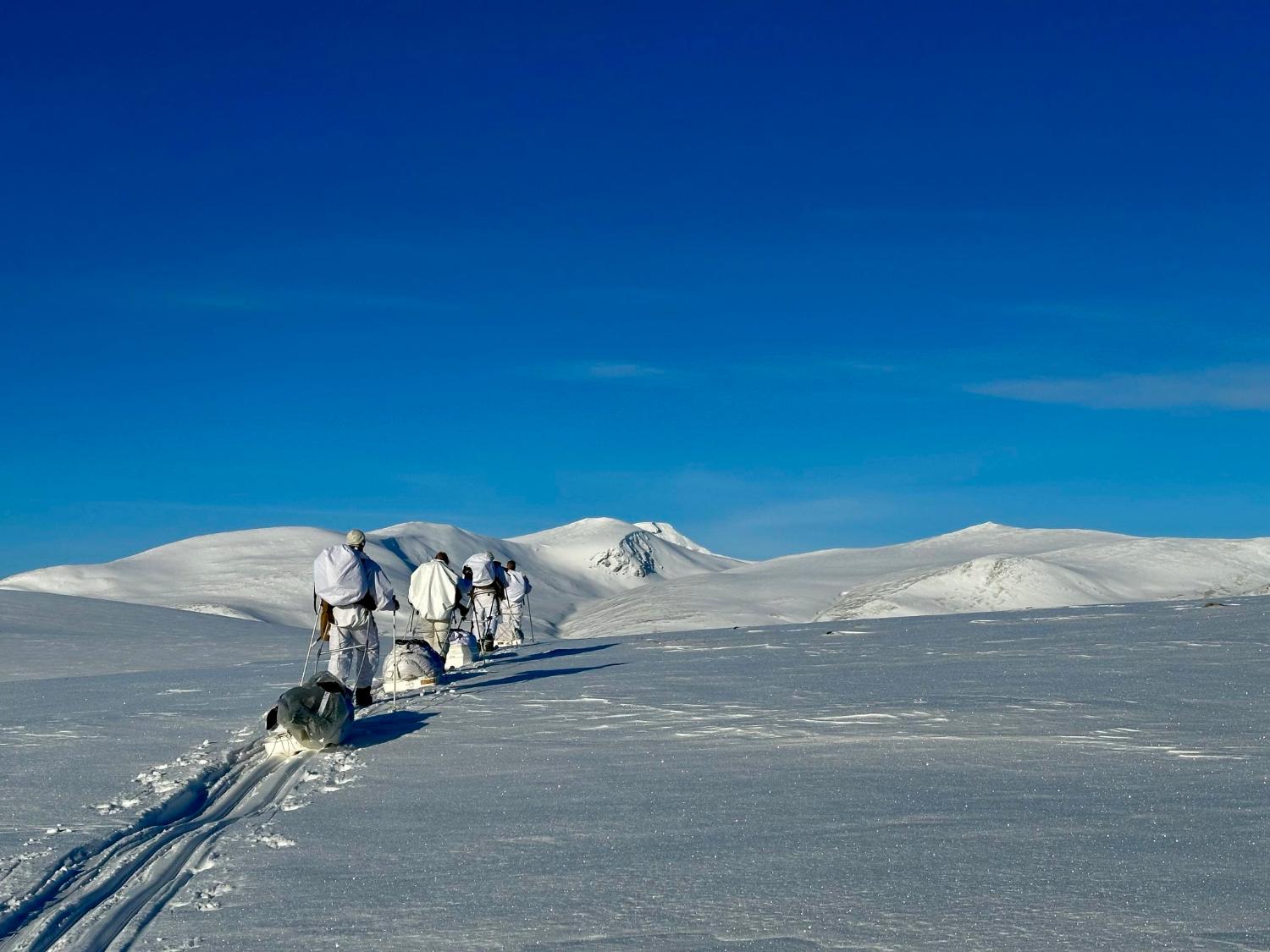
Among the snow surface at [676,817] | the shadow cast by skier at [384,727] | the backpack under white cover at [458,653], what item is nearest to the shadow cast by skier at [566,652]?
the backpack under white cover at [458,653]

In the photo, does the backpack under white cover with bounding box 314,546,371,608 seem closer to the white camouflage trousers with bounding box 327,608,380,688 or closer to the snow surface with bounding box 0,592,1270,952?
the white camouflage trousers with bounding box 327,608,380,688

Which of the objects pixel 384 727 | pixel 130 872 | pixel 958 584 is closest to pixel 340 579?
pixel 384 727

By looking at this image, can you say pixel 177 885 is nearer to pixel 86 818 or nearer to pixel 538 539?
pixel 86 818

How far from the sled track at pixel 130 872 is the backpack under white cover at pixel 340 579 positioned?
3837 millimetres

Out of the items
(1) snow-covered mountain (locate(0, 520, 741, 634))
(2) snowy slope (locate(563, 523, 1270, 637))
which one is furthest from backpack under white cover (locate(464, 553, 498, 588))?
(1) snow-covered mountain (locate(0, 520, 741, 634))

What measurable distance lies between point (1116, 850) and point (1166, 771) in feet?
6.56

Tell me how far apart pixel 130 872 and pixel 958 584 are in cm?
6801

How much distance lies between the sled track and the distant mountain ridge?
41563 millimetres

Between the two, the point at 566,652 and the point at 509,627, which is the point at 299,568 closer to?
the point at 509,627

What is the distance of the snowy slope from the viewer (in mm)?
66438

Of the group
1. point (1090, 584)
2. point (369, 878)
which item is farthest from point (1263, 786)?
point (1090, 584)

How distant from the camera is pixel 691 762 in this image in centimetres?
799

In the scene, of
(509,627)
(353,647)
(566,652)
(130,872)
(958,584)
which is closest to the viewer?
(130,872)

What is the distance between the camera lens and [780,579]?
91.7 metres
